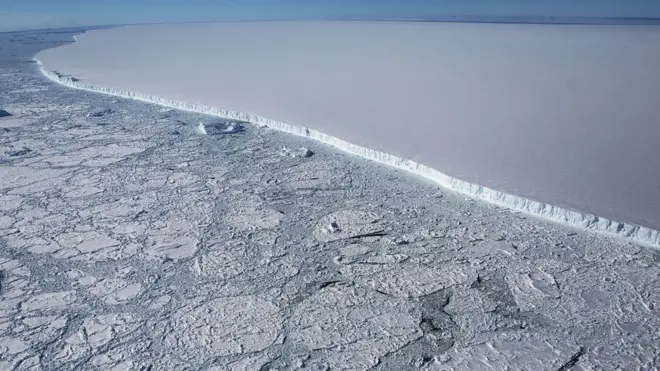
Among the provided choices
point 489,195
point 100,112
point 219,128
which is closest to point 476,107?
point 489,195

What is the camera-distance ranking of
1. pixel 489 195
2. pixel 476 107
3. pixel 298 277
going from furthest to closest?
pixel 476 107, pixel 489 195, pixel 298 277

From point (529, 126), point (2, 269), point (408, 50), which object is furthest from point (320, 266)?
point (408, 50)

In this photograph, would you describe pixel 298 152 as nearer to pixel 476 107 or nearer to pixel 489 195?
pixel 489 195

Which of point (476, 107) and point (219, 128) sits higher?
point (219, 128)

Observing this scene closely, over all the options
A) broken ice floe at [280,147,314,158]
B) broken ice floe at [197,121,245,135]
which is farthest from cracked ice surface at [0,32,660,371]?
broken ice floe at [197,121,245,135]

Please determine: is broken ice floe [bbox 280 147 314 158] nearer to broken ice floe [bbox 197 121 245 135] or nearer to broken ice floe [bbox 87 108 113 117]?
broken ice floe [bbox 197 121 245 135]

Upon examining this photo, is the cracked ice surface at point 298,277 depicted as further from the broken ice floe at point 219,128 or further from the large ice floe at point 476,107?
the broken ice floe at point 219,128
